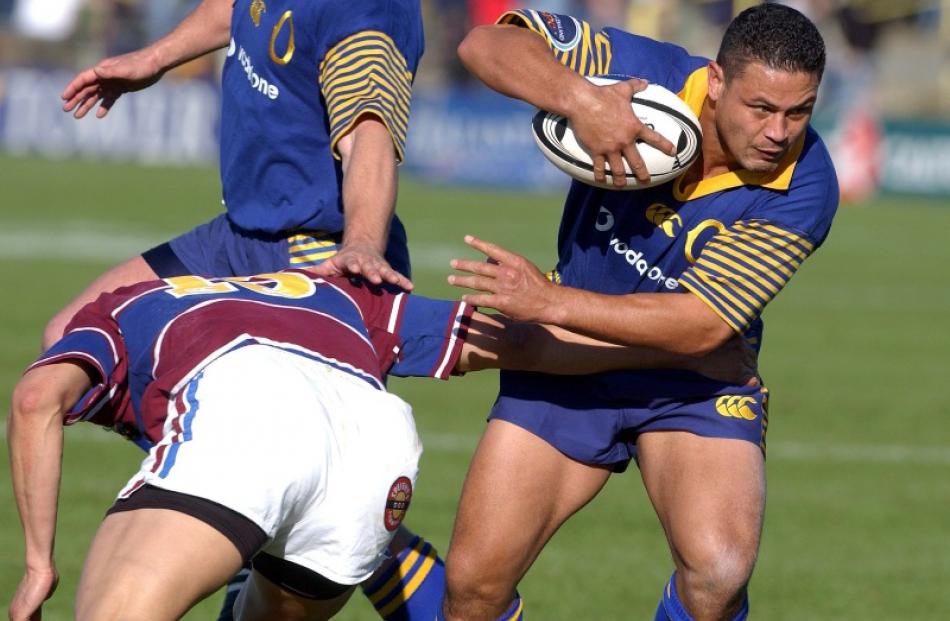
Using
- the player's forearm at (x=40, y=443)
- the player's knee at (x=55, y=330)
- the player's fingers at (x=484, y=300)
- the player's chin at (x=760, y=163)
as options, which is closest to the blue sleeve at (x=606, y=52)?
the player's chin at (x=760, y=163)

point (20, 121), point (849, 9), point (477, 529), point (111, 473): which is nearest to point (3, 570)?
point (111, 473)

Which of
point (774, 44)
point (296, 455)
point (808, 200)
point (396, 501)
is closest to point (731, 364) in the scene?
point (808, 200)

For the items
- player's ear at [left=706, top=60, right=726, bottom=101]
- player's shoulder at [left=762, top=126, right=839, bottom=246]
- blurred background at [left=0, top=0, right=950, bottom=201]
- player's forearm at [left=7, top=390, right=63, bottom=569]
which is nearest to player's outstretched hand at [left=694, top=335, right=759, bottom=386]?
player's shoulder at [left=762, top=126, right=839, bottom=246]

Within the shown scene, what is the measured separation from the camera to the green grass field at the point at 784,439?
259 inches

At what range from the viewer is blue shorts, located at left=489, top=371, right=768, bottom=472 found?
5020mm

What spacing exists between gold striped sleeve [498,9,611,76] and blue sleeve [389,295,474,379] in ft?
3.29

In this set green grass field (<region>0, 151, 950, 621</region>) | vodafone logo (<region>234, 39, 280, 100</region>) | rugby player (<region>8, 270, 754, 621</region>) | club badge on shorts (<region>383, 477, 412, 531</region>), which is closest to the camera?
rugby player (<region>8, 270, 754, 621</region>)

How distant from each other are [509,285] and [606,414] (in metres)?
0.99

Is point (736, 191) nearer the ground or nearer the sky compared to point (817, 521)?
nearer the sky

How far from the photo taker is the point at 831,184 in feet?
16.0

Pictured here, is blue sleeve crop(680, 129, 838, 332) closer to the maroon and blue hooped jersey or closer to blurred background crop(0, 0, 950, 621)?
the maroon and blue hooped jersey

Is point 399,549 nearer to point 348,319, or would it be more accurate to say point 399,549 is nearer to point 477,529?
point 477,529

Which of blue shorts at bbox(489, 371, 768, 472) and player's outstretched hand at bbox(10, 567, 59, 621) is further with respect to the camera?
blue shorts at bbox(489, 371, 768, 472)

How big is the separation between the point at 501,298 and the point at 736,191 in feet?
3.30
